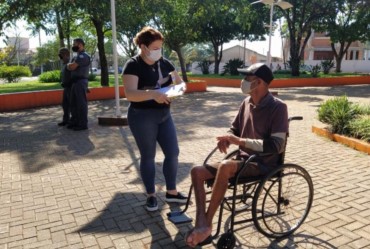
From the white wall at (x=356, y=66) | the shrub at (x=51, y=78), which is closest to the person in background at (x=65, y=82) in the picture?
the shrub at (x=51, y=78)

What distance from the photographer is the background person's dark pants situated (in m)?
7.34

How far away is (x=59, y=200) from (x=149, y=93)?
183 centimetres

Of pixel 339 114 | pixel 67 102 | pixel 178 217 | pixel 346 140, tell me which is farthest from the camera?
pixel 67 102

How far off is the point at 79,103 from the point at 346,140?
5.24 m

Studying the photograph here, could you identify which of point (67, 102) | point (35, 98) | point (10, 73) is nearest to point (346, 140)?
point (67, 102)

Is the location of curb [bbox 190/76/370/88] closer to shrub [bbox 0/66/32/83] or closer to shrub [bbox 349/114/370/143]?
shrub [bbox 349/114/370/143]

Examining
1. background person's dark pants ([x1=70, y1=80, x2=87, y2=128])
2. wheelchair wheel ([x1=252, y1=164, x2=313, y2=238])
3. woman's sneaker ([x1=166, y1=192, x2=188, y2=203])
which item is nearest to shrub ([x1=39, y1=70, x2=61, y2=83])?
background person's dark pants ([x1=70, y1=80, x2=87, y2=128])

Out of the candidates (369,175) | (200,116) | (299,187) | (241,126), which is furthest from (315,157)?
(200,116)

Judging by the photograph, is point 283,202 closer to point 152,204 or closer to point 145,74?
point 152,204

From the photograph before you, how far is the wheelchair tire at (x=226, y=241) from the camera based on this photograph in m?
2.84

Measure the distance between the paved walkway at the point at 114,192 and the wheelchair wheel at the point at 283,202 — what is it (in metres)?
0.11

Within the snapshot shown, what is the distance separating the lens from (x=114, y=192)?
4.28 m

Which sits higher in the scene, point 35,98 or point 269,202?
point 35,98

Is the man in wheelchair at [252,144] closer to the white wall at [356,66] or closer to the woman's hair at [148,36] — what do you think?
the woman's hair at [148,36]
